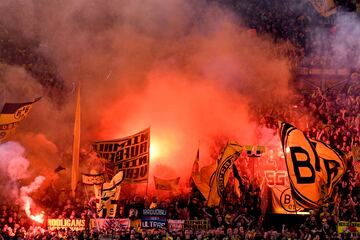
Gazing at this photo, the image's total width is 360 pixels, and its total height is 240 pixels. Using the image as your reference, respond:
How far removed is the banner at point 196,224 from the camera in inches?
529

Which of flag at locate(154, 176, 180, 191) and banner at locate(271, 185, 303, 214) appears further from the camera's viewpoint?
flag at locate(154, 176, 180, 191)

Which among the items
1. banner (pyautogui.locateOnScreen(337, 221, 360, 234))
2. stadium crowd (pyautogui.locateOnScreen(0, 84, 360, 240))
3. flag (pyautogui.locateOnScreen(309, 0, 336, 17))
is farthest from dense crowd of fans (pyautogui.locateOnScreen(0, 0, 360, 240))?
flag (pyautogui.locateOnScreen(309, 0, 336, 17))

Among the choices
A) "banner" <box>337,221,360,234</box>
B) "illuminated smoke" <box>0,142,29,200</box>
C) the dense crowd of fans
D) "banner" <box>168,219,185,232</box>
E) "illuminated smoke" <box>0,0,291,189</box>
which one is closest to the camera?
"banner" <box>337,221,360,234</box>

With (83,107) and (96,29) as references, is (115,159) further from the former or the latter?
(96,29)

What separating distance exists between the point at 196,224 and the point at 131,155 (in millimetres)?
2191

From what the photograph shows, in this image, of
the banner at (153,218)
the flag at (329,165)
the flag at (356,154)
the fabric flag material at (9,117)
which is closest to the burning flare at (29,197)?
the fabric flag material at (9,117)

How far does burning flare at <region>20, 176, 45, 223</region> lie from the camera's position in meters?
14.7

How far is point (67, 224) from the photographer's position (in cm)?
1412

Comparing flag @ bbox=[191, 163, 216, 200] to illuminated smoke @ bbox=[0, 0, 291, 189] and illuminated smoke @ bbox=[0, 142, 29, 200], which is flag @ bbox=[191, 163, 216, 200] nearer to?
illuminated smoke @ bbox=[0, 0, 291, 189]

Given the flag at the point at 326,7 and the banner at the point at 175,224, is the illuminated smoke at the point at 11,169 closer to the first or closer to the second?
the banner at the point at 175,224

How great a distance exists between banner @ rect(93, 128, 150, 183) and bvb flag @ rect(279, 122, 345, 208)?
144 inches

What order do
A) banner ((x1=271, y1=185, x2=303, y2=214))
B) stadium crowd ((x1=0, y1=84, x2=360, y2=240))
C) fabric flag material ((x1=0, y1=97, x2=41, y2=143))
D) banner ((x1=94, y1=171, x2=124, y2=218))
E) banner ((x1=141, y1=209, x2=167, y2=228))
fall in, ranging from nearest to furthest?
stadium crowd ((x1=0, y1=84, x2=360, y2=240))
banner ((x1=141, y1=209, x2=167, y2=228))
banner ((x1=271, y1=185, x2=303, y2=214))
banner ((x1=94, y1=171, x2=124, y2=218))
fabric flag material ((x1=0, y1=97, x2=41, y2=143))

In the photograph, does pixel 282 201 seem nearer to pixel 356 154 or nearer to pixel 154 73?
pixel 356 154

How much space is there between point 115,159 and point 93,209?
1.24m
